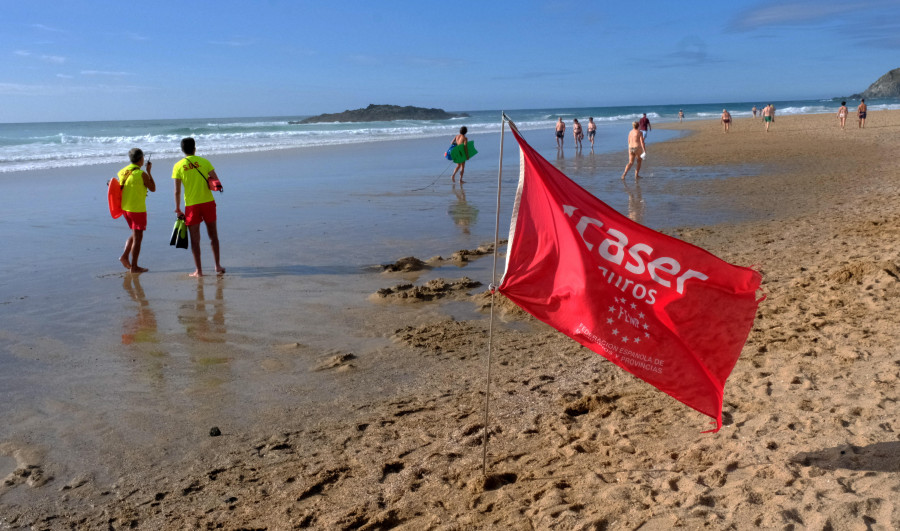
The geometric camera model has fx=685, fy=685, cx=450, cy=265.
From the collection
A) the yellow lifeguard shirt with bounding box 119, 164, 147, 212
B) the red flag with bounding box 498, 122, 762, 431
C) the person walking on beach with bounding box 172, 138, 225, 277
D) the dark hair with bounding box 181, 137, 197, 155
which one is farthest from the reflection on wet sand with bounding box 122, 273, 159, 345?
the red flag with bounding box 498, 122, 762, 431

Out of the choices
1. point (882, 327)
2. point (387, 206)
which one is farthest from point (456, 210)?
point (882, 327)

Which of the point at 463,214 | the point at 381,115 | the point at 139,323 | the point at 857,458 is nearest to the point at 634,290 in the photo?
the point at 857,458

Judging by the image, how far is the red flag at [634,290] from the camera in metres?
3.41

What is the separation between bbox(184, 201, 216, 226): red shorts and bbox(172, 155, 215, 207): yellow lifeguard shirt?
0.05 meters

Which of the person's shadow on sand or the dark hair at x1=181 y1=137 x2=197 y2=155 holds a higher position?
the dark hair at x1=181 y1=137 x2=197 y2=155

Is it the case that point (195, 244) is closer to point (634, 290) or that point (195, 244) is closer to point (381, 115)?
point (634, 290)

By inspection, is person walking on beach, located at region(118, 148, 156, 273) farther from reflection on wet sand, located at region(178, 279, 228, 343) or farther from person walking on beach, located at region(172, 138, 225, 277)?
reflection on wet sand, located at region(178, 279, 228, 343)

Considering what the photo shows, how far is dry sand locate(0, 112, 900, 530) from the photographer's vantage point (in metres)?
3.31

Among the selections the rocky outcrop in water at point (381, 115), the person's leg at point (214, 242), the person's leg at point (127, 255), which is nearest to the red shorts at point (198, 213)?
the person's leg at point (214, 242)

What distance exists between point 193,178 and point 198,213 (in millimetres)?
434

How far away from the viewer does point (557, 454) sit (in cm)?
398

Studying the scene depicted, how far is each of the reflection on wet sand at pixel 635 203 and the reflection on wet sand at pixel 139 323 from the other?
24.9 ft

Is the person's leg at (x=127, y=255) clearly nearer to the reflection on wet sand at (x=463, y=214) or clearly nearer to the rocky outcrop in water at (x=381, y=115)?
the reflection on wet sand at (x=463, y=214)

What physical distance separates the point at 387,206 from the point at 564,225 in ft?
34.5
